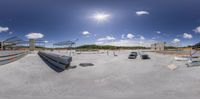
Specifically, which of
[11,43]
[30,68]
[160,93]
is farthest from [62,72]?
[11,43]

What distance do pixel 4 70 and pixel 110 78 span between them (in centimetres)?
1194

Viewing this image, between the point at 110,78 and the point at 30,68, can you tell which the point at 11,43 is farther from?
the point at 110,78

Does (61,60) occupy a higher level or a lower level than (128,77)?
higher

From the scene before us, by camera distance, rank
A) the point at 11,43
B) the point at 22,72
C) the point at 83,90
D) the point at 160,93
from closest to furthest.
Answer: the point at 160,93 → the point at 83,90 → the point at 22,72 → the point at 11,43

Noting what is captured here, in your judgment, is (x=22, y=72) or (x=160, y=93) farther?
(x=22, y=72)

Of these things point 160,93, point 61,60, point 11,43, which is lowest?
point 160,93

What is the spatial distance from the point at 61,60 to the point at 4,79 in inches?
252

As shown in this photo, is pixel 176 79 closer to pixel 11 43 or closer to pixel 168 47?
pixel 11 43

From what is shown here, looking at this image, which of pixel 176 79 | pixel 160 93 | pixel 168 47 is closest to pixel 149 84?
pixel 160 93

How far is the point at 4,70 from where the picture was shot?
17.4 m

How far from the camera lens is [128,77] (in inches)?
617

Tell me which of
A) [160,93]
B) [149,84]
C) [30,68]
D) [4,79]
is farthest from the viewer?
[30,68]

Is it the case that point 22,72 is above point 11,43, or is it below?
below

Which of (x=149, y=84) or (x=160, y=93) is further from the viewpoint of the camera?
(x=149, y=84)
